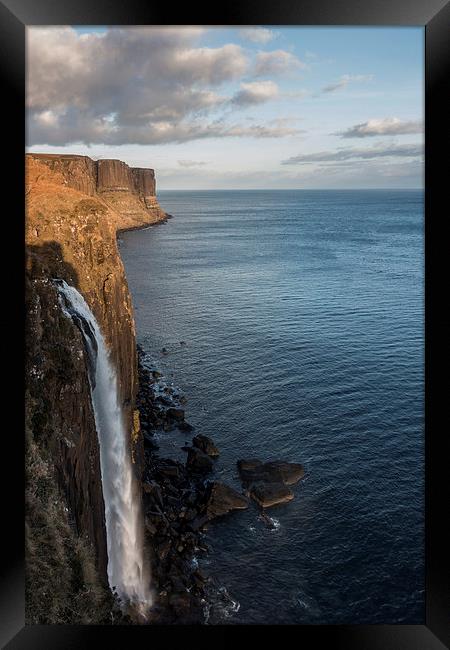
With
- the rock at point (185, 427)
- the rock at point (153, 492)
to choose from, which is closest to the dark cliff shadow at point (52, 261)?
the rock at point (153, 492)

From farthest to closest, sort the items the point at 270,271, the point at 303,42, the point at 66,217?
1. the point at 303,42
2. the point at 270,271
3. the point at 66,217

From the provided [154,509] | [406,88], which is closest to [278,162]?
[406,88]

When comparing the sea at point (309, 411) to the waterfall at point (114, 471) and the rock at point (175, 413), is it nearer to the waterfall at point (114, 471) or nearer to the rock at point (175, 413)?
the rock at point (175, 413)

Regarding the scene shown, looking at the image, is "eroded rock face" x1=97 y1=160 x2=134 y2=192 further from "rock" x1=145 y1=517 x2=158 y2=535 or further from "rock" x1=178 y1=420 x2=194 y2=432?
"rock" x1=145 y1=517 x2=158 y2=535
